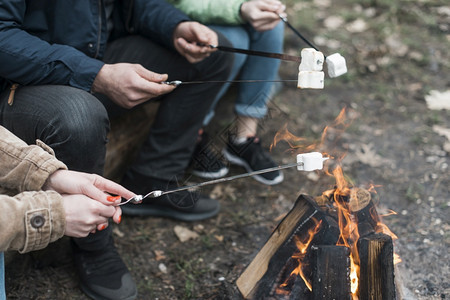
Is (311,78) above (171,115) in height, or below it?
above

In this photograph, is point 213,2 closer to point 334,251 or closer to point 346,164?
point 346,164

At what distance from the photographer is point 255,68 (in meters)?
3.20

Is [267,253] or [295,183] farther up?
[267,253]

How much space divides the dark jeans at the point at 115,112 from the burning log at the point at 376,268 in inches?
45.0

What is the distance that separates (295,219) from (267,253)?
0.62 ft

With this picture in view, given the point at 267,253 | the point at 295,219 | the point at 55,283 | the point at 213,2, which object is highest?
the point at 213,2

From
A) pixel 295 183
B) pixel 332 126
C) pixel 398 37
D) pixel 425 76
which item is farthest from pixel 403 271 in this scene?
pixel 398 37

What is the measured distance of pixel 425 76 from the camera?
436 centimetres

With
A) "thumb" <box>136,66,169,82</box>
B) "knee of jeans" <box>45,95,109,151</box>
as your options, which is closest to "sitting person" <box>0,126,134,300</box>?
"knee of jeans" <box>45,95,109,151</box>

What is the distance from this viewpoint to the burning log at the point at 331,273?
5.87ft

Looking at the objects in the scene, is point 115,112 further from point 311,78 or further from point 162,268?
point 311,78

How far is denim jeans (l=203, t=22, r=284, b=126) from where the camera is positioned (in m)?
3.08

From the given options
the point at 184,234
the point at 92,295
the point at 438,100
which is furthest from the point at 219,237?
the point at 438,100

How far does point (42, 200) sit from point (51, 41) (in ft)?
3.16
